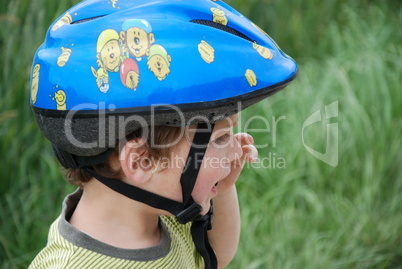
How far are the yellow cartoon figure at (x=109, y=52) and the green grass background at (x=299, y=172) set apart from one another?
6.22 ft

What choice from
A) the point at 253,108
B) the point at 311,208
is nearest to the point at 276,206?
the point at 311,208

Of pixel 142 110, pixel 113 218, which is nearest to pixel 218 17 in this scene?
pixel 142 110

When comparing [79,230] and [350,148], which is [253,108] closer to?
[350,148]

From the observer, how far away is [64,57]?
212 centimetres

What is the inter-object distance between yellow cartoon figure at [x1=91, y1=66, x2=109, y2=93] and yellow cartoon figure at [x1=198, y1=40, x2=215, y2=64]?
1.04ft

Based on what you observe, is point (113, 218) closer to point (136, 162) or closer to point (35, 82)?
point (136, 162)

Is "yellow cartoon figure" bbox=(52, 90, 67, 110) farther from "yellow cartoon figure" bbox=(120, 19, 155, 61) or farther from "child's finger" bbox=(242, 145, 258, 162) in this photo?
"child's finger" bbox=(242, 145, 258, 162)

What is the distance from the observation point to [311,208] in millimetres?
4277

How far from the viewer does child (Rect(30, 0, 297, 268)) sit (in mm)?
2064

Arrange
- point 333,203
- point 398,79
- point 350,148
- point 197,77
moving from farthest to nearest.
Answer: point 398,79 < point 350,148 < point 333,203 < point 197,77

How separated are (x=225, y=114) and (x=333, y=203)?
2293 mm

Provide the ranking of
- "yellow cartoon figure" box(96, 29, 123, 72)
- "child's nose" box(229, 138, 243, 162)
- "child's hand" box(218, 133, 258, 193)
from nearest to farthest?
"yellow cartoon figure" box(96, 29, 123, 72)
"child's nose" box(229, 138, 243, 162)
"child's hand" box(218, 133, 258, 193)

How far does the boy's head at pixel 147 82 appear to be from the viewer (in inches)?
81.0

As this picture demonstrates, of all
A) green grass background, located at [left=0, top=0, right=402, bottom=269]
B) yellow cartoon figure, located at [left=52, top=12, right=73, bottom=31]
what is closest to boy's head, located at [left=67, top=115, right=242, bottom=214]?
yellow cartoon figure, located at [left=52, top=12, right=73, bottom=31]
